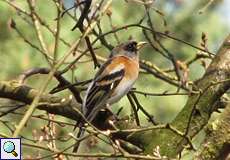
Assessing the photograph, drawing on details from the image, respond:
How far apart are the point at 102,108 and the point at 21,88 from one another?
597 mm

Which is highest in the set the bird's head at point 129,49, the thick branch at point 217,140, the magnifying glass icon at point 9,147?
the bird's head at point 129,49

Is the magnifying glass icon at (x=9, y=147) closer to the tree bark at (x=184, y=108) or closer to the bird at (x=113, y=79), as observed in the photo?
the tree bark at (x=184, y=108)

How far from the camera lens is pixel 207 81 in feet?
11.1

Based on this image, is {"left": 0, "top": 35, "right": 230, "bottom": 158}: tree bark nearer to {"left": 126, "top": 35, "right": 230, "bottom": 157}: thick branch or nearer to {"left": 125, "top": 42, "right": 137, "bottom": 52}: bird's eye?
{"left": 126, "top": 35, "right": 230, "bottom": 157}: thick branch

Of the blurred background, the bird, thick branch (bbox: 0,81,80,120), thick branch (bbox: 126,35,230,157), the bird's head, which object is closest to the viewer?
thick branch (bbox: 126,35,230,157)

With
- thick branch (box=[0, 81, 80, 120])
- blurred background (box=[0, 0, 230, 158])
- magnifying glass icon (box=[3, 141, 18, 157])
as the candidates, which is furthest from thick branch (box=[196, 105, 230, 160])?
blurred background (box=[0, 0, 230, 158])

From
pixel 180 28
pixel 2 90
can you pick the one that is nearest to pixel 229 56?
pixel 2 90

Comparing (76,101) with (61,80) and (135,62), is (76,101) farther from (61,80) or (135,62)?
(135,62)

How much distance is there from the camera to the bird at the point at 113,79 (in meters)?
3.89

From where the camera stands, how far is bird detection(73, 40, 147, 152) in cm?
389

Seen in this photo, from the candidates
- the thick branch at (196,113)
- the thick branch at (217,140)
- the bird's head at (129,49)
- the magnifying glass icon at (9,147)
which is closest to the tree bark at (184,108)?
the thick branch at (196,113)

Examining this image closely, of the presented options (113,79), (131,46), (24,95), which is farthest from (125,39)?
(24,95)

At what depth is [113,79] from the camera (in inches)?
168

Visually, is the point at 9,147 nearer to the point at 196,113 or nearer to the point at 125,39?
the point at 196,113
